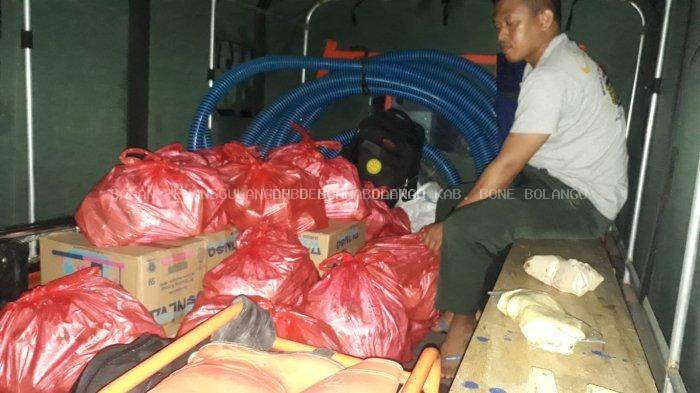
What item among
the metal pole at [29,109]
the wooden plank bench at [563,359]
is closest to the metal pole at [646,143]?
the wooden plank bench at [563,359]

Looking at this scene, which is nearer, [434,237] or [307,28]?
[434,237]

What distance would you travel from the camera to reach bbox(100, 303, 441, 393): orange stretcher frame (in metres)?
0.70

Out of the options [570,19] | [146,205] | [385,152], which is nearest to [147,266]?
[146,205]

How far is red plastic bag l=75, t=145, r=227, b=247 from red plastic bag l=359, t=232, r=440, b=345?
0.67 meters

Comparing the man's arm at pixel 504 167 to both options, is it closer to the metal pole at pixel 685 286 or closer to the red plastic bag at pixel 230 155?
the metal pole at pixel 685 286

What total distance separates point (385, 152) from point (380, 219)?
643mm

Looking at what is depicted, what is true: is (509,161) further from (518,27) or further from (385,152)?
(385,152)

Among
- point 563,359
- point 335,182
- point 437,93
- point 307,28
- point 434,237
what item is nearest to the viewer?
point 563,359

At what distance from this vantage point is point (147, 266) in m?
1.49

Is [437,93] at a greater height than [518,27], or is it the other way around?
[518,27]

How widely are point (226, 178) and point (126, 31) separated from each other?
1061 millimetres

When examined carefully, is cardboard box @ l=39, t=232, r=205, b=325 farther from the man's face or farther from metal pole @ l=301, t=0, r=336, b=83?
metal pole @ l=301, t=0, r=336, b=83

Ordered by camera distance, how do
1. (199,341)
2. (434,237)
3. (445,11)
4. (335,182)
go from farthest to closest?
(445,11)
(335,182)
(434,237)
(199,341)

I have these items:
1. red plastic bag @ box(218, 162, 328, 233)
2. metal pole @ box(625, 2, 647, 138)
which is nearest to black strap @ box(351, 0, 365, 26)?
metal pole @ box(625, 2, 647, 138)
